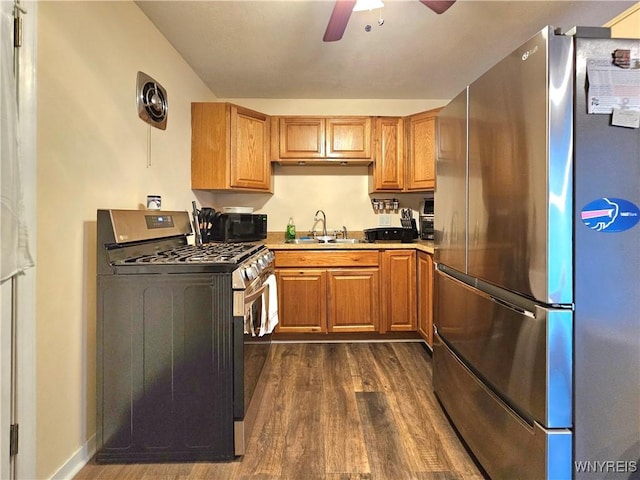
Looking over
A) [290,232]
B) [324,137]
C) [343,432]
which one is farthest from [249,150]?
[343,432]

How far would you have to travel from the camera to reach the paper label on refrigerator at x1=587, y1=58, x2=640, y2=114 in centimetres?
102

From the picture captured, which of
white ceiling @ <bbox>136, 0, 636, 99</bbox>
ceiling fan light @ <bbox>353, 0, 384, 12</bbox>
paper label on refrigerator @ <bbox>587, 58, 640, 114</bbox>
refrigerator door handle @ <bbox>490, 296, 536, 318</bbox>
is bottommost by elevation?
refrigerator door handle @ <bbox>490, 296, 536, 318</bbox>

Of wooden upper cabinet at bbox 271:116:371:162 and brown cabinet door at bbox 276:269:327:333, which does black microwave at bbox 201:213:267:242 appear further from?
wooden upper cabinet at bbox 271:116:371:162

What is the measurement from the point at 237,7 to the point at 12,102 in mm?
1351

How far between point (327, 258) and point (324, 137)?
1.21 m

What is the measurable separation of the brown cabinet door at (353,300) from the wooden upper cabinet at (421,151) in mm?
981

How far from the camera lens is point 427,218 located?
341 centimetres

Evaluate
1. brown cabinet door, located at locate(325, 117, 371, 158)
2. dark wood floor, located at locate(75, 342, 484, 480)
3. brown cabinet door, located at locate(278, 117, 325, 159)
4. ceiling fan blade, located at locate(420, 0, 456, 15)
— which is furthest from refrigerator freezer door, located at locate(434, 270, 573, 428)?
brown cabinet door, located at locate(278, 117, 325, 159)

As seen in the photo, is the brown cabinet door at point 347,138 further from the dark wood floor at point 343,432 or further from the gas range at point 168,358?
the gas range at point 168,358

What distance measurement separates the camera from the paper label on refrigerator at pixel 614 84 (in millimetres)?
1018

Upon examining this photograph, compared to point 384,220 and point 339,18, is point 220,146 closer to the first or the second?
point 339,18

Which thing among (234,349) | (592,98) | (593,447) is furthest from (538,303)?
(234,349)

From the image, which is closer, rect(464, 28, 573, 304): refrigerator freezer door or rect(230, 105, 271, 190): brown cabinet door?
rect(464, 28, 573, 304): refrigerator freezer door

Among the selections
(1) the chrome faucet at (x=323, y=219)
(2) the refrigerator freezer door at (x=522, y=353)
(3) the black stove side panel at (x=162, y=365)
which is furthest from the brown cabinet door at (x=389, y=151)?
(3) the black stove side panel at (x=162, y=365)
